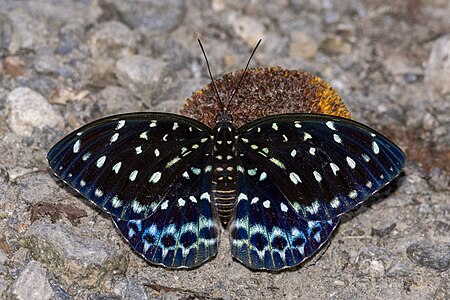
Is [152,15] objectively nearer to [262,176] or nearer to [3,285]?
[262,176]

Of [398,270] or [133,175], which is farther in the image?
[398,270]

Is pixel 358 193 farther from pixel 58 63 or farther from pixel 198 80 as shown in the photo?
pixel 58 63

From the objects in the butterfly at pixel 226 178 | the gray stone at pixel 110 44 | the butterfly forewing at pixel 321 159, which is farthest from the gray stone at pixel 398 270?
the gray stone at pixel 110 44

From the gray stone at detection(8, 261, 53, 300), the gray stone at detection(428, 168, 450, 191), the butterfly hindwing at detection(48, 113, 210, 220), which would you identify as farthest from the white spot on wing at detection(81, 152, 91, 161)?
the gray stone at detection(428, 168, 450, 191)

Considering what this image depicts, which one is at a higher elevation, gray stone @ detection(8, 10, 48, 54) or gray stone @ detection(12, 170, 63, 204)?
gray stone @ detection(8, 10, 48, 54)

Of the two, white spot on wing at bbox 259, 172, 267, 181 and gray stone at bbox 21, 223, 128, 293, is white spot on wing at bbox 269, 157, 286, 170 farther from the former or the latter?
gray stone at bbox 21, 223, 128, 293

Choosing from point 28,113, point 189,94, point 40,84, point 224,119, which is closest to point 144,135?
point 224,119
